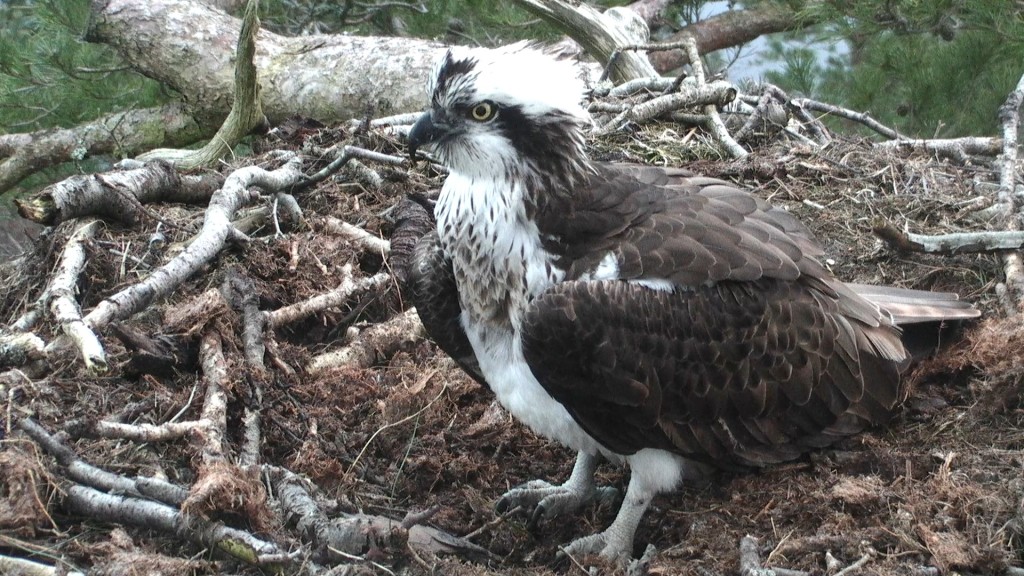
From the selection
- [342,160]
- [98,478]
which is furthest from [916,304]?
[98,478]

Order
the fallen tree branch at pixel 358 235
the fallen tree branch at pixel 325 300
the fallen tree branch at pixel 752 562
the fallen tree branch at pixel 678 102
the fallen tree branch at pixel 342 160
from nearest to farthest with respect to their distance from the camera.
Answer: the fallen tree branch at pixel 752 562 → the fallen tree branch at pixel 325 300 → the fallen tree branch at pixel 358 235 → the fallen tree branch at pixel 342 160 → the fallen tree branch at pixel 678 102

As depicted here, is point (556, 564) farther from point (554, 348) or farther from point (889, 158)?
point (889, 158)

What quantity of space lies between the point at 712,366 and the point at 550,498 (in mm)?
971

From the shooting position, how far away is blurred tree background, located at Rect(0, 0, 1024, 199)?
7332 millimetres

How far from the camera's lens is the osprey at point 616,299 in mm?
3607

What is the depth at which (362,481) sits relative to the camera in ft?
13.7

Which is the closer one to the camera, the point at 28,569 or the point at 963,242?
the point at 28,569

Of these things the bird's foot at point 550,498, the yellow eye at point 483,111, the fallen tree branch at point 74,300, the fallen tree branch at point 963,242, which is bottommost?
the bird's foot at point 550,498

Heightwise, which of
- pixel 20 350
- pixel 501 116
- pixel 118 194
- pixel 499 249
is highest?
pixel 501 116

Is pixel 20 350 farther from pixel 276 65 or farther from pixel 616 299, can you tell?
pixel 276 65

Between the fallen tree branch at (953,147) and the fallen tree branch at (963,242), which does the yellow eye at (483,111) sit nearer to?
the fallen tree branch at (963,242)

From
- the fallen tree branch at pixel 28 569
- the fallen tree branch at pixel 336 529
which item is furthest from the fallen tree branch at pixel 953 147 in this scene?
the fallen tree branch at pixel 28 569

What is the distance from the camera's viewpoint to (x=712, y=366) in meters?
3.77

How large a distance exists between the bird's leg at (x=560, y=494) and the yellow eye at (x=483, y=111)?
1.55 m
